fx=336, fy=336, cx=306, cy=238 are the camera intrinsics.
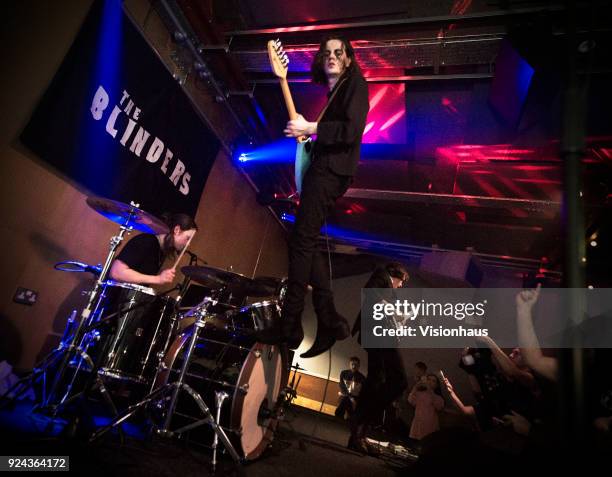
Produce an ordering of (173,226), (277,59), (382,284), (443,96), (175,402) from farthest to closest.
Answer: (443,96) < (382,284) < (173,226) < (277,59) < (175,402)

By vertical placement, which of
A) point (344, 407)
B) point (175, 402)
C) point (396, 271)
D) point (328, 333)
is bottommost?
point (344, 407)

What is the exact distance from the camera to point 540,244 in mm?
7691

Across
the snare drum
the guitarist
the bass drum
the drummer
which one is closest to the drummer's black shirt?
the drummer

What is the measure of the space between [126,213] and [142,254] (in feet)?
2.40

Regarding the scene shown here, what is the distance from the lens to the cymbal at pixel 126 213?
2.52 metres

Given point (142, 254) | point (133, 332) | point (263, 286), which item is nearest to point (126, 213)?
point (142, 254)

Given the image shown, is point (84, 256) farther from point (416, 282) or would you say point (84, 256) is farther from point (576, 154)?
point (416, 282)

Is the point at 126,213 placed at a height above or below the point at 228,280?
above

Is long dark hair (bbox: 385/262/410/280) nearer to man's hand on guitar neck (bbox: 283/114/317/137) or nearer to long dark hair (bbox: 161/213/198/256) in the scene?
long dark hair (bbox: 161/213/198/256)

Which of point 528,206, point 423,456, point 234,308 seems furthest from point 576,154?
point 528,206

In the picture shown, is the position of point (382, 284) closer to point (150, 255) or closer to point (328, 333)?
point (328, 333)

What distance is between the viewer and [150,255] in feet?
10.8

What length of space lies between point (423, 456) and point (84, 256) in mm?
3951

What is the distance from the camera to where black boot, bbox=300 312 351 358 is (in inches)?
92.6
